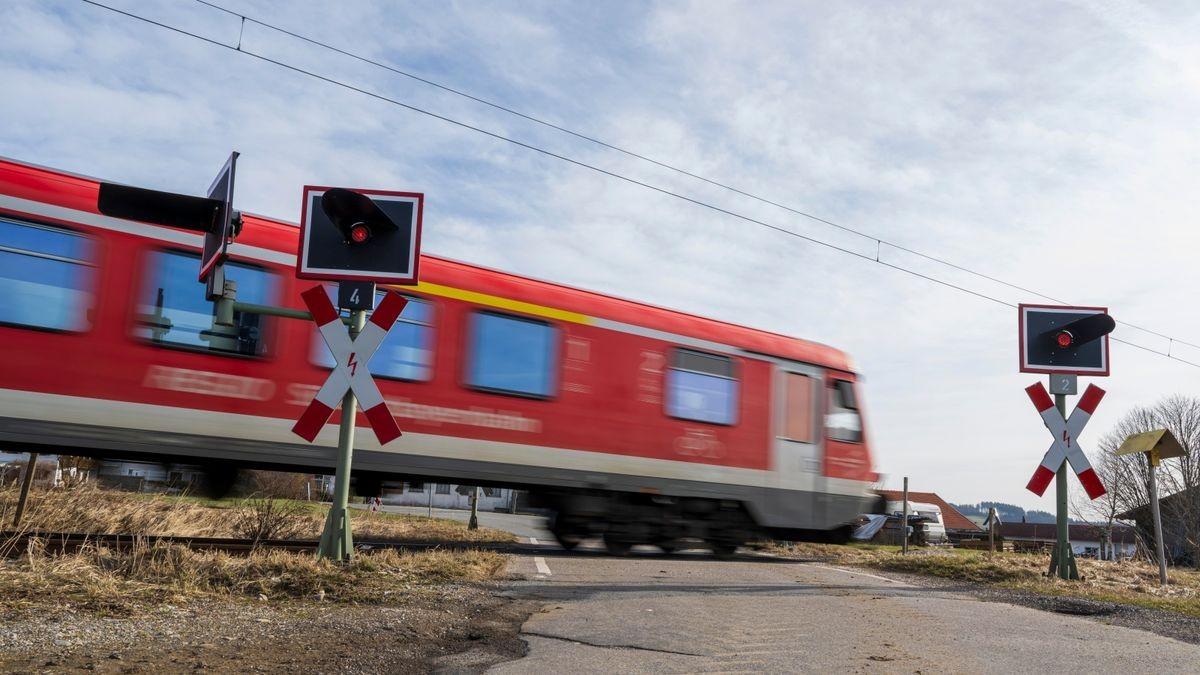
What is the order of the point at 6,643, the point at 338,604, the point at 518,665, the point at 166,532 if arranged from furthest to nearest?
1. the point at 166,532
2. the point at 338,604
3. the point at 518,665
4. the point at 6,643

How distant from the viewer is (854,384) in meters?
13.4

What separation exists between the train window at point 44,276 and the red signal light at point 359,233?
298 centimetres

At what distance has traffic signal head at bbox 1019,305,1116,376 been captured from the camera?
392 inches

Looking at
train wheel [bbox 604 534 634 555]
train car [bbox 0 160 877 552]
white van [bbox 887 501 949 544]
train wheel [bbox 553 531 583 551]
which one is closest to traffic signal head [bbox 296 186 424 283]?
train car [bbox 0 160 877 552]

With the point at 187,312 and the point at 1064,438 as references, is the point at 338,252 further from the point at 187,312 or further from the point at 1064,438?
the point at 1064,438

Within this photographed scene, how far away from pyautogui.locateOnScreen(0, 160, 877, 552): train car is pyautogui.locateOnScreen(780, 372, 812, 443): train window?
0.09 ft

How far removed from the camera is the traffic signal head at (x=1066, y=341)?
995cm

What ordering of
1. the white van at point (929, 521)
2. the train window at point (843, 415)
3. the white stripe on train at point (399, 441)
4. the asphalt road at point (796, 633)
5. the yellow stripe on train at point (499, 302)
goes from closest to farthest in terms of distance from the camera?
the asphalt road at point (796, 633)
the white stripe on train at point (399, 441)
the yellow stripe on train at point (499, 302)
the train window at point (843, 415)
the white van at point (929, 521)

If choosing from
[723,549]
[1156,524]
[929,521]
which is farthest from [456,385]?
[929,521]

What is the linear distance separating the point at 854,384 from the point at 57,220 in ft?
32.6

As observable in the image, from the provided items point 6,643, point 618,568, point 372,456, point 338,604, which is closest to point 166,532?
point 372,456

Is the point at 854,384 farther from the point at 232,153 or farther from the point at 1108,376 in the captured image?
the point at 232,153

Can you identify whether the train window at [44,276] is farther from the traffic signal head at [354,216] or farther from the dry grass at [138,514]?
the traffic signal head at [354,216]

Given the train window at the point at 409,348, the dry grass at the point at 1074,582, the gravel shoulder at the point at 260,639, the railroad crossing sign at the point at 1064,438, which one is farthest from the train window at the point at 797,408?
the gravel shoulder at the point at 260,639
